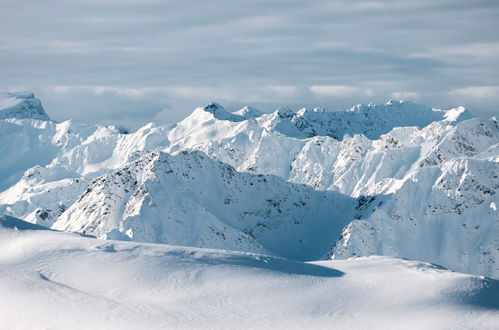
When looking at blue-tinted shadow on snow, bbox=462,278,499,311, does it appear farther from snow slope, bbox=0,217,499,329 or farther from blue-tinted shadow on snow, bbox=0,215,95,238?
blue-tinted shadow on snow, bbox=0,215,95,238

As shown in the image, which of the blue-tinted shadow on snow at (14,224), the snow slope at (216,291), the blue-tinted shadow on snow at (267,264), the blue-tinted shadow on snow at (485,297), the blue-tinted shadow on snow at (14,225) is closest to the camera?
the snow slope at (216,291)

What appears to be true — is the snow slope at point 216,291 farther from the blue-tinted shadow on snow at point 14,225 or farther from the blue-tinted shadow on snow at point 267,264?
the blue-tinted shadow on snow at point 14,225

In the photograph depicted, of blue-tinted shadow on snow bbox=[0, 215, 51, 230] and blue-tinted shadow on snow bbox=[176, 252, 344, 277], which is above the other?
blue-tinted shadow on snow bbox=[0, 215, 51, 230]

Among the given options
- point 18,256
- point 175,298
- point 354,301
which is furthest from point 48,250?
point 354,301

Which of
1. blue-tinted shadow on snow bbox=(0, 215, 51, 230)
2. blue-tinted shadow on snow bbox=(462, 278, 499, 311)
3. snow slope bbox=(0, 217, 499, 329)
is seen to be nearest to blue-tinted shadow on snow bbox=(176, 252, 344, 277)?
snow slope bbox=(0, 217, 499, 329)

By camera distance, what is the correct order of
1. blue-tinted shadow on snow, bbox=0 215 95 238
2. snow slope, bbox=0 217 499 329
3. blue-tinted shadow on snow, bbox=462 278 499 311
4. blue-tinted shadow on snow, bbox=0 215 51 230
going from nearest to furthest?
snow slope, bbox=0 217 499 329 < blue-tinted shadow on snow, bbox=462 278 499 311 < blue-tinted shadow on snow, bbox=0 215 95 238 < blue-tinted shadow on snow, bbox=0 215 51 230

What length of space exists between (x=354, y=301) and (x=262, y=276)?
14.9 metres

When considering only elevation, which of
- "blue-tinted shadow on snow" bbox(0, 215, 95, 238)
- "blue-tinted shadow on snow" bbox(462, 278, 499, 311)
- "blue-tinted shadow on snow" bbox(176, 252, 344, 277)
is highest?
"blue-tinted shadow on snow" bbox(0, 215, 95, 238)

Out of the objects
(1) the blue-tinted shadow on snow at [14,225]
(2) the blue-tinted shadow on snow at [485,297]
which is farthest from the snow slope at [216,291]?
(1) the blue-tinted shadow on snow at [14,225]

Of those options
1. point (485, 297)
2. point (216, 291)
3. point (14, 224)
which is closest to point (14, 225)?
point (14, 224)

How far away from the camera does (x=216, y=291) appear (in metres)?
110

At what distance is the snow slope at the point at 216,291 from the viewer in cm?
9919

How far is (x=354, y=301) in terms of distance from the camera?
346ft

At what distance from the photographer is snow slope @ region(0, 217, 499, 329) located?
9919 cm
